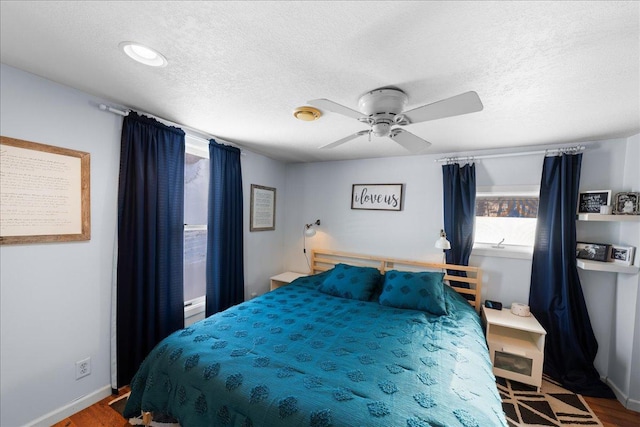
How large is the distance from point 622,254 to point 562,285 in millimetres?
497

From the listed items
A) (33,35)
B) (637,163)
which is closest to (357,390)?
(33,35)

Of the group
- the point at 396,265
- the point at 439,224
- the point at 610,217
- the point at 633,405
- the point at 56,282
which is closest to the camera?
the point at 56,282

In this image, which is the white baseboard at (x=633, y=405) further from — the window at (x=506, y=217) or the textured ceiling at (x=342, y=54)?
the textured ceiling at (x=342, y=54)

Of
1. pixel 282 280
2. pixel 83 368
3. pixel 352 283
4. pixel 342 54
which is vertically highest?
pixel 342 54

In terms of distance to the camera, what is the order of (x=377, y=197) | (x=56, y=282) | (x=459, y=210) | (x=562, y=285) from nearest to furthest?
(x=56, y=282)
(x=562, y=285)
(x=459, y=210)
(x=377, y=197)

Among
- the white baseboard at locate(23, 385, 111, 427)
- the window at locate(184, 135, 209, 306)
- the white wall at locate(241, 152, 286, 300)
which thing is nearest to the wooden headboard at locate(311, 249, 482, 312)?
the white wall at locate(241, 152, 286, 300)

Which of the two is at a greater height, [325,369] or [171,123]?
[171,123]

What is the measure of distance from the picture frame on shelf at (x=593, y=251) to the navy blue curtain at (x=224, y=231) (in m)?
3.43

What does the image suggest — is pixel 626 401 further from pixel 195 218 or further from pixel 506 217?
pixel 195 218

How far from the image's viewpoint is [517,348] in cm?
222

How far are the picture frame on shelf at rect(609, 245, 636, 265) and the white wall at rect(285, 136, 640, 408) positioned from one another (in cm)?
8

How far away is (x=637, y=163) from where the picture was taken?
2117 mm

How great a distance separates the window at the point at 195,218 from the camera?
2.58 meters

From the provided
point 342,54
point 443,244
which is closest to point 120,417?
point 342,54
